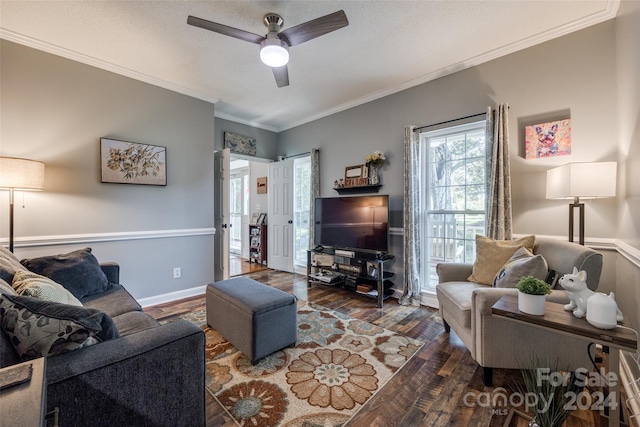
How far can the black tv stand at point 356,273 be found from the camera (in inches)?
132

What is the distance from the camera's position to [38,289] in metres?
1.25

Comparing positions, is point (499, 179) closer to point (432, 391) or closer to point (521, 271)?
point (521, 271)

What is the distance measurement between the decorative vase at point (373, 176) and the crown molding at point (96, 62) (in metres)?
2.43

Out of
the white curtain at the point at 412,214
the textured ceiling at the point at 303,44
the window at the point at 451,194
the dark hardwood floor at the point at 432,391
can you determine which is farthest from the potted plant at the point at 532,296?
the textured ceiling at the point at 303,44

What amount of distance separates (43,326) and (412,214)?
3.14 m

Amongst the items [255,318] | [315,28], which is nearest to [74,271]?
[255,318]

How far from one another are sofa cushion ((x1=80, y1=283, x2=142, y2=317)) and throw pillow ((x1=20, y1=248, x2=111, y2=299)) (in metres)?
0.07

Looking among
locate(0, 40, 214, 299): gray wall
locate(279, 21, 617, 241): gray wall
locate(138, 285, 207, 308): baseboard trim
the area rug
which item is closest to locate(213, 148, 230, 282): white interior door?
locate(0, 40, 214, 299): gray wall

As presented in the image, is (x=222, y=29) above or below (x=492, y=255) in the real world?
above

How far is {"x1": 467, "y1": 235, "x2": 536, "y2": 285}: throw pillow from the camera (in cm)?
228

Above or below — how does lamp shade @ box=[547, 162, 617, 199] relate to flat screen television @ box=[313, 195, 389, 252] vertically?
above

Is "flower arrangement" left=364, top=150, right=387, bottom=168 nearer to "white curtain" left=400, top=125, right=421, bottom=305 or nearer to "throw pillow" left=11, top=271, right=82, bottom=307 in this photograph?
"white curtain" left=400, top=125, right=421, bottom=305

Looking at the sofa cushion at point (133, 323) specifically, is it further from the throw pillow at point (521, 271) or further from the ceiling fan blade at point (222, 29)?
the throw pillow at point (521, 271)

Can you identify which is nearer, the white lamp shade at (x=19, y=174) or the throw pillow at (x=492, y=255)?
the white lamp shade at (x=19, y=174)
